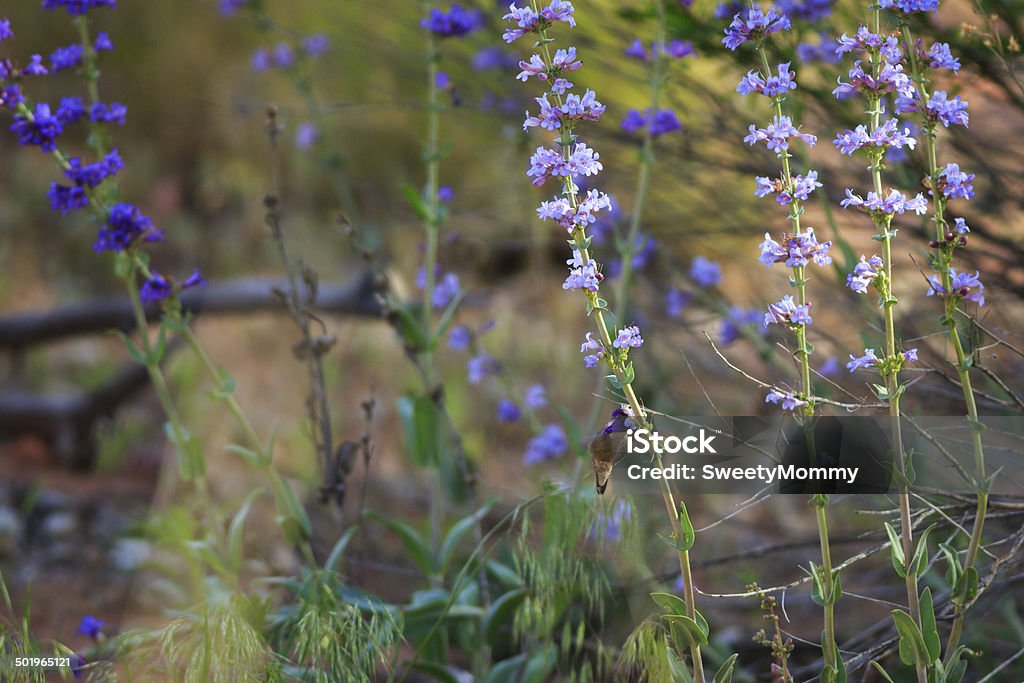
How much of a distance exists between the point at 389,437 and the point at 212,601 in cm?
197

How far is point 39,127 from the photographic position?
1677 millimetres

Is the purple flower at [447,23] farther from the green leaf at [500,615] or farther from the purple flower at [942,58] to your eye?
the green leaf at [500,615]

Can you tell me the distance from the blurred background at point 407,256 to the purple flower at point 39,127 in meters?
0.55

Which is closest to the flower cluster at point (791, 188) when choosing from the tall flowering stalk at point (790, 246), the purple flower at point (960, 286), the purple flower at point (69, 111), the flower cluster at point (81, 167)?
the tall flowering stalk at point (790, 246)

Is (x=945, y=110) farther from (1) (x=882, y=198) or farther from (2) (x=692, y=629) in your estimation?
(2) (x=692, y=629)

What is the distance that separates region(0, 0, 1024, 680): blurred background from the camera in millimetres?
2336

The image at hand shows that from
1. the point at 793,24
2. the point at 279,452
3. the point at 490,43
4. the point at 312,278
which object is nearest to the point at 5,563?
the point at 279,452

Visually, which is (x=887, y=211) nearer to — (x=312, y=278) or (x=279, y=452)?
(x=312, y=278)

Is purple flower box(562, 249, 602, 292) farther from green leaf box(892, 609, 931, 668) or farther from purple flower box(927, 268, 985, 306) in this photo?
green leaf box(892, 609, 931, 668)

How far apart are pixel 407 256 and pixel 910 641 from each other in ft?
12.7

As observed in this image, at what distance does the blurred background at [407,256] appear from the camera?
234 cm

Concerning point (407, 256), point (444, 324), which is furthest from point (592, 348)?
point (407, 256)

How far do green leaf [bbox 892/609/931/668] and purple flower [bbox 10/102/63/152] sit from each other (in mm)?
1547

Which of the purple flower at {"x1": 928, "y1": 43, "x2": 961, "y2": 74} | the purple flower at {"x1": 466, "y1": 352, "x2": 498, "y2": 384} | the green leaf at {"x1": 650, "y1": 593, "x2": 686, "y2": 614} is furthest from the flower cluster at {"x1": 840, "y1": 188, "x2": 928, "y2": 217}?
the purple flower at {"x1": 466, "y1": 352, "x2": 498, "y2": 384}
